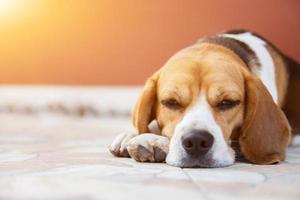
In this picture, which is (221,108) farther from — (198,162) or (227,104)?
(198,162)

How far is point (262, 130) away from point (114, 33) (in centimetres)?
219

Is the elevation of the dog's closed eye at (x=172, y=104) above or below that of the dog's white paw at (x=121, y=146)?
above

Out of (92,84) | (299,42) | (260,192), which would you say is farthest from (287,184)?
(92,84)

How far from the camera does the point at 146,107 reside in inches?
93.3

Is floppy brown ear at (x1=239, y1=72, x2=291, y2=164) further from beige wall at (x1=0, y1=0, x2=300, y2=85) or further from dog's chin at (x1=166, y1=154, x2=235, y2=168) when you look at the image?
beige wall at (x1=0, y1=0, x2=300, y2=85)

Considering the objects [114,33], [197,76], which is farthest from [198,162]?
[114,33]

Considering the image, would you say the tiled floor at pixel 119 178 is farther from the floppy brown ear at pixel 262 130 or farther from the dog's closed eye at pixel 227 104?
the dog's closed eye at pixel 227 104

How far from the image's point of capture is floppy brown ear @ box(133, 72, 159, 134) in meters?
2.35

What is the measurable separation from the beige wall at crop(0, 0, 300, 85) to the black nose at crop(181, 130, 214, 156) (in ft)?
6.38

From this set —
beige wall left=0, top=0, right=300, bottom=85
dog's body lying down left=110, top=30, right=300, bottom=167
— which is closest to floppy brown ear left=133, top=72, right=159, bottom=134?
dog's body lying down left=110, top=30, right=300, bottom=167

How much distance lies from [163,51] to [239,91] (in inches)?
74.0

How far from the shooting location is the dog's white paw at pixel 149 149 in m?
2.08

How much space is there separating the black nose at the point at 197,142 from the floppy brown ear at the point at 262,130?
0.30 m

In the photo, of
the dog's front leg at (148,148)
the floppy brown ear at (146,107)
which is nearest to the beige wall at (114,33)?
the floppy brown ear at (146,107)
